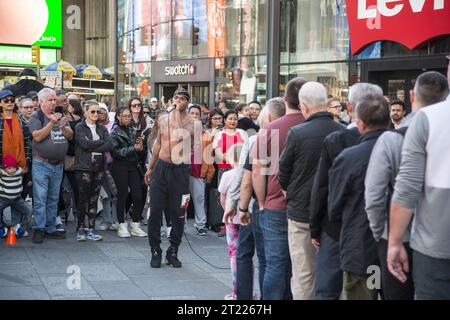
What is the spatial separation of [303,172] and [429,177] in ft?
5.04

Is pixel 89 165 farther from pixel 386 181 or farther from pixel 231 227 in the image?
pixel 386 181

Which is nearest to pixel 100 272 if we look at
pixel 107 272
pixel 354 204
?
pixel 107 272

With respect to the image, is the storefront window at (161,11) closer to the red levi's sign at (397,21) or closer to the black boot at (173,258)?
the red levi's sign at (397,21)

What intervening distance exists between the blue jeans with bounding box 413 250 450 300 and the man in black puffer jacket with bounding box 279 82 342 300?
1447 millimetres

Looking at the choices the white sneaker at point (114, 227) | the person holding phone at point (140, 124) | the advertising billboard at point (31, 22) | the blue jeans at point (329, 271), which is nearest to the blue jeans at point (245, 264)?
the blue jeans at point (329, 271)

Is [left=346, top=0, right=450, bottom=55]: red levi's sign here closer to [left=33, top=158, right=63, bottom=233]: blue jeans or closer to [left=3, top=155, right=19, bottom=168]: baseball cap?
[left=33, top=158, right=63, bottom=233]: blue jeans

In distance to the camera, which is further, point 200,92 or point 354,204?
point 200,92

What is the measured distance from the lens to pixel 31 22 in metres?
39.1

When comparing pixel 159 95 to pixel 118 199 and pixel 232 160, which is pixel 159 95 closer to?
pixel 118 199

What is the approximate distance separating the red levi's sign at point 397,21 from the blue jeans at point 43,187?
28.6 feet

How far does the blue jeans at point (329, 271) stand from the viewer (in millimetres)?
4832

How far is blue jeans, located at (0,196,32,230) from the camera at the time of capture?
912 centimetres
